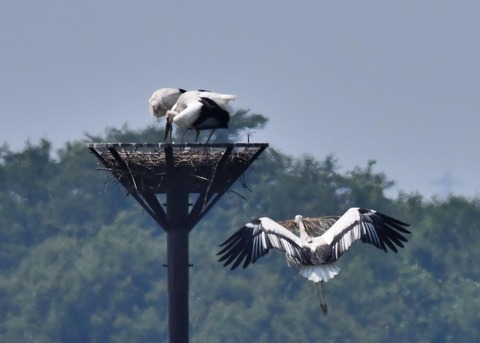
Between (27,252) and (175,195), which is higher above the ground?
(27,252)

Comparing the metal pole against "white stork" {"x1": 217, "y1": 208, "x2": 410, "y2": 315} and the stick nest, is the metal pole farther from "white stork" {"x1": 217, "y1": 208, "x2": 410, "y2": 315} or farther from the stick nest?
"white stork" {"x1": 217, "y1": 208, "x2": 410, "y2": 315}

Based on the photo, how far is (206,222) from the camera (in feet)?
243

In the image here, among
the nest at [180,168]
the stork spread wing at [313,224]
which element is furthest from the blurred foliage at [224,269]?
the nest at [180,168]

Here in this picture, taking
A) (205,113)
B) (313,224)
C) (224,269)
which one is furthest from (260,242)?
(224,269)

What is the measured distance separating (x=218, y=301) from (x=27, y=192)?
8.44 metres

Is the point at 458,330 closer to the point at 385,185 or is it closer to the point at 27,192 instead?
the point at 385,185

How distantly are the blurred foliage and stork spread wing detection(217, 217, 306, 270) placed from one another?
3649cm

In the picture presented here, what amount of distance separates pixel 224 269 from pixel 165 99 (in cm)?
3895

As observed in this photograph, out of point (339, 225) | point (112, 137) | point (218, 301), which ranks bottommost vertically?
point (339, 225)

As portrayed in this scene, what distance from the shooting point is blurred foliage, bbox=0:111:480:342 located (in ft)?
221

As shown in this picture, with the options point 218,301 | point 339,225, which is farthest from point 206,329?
point 339,225

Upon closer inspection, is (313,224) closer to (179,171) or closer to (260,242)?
(260,242)

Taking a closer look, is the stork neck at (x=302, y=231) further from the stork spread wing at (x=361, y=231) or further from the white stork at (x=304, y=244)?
the stork spread wing at (x=361, y=231)

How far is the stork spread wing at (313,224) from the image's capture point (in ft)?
97.1
